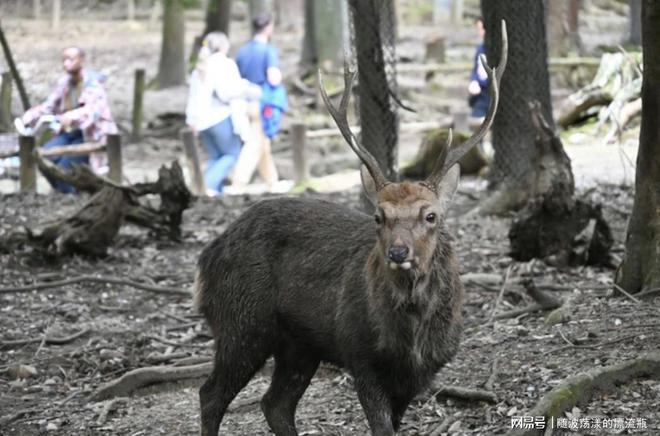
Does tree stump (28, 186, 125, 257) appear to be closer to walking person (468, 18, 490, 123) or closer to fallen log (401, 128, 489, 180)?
fallen log (401, 128, 489, 180)

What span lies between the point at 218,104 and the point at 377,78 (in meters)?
5.04

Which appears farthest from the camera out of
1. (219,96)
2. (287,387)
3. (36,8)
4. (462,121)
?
(36,8)

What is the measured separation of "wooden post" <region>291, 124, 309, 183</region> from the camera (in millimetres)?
17172

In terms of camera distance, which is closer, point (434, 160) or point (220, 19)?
point (434, 160)

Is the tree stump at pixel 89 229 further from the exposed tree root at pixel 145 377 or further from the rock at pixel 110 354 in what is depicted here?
the exposed tree root at pixel 145 377

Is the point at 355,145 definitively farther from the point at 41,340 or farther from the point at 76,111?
the point at 76,111

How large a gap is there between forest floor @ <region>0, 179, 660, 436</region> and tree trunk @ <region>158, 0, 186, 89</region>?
1566 cm

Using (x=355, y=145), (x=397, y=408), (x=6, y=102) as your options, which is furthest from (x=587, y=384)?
(x=6, y=102)

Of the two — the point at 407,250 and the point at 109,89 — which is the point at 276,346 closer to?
the point at 407,250

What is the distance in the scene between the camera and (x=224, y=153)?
1568 cm

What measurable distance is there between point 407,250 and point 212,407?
167cm

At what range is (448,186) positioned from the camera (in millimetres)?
6031

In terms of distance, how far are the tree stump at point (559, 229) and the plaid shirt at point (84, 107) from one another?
6.87 metres

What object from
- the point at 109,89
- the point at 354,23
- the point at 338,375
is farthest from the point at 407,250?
the point at 109,89
